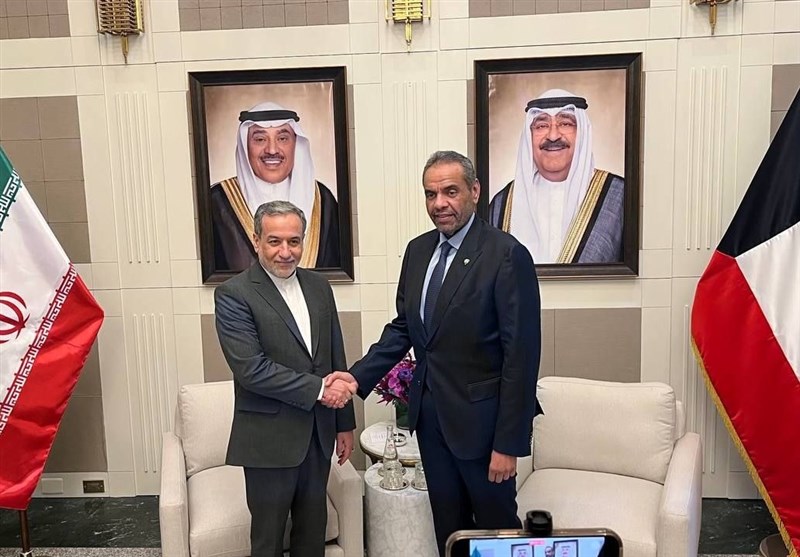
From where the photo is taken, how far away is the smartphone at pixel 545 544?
3.79 feet

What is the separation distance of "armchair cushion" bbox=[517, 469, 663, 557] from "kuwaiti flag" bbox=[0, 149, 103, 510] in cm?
199

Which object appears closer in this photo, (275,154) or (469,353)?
(469,353)

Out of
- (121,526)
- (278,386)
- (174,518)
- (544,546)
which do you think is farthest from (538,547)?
(121,526)

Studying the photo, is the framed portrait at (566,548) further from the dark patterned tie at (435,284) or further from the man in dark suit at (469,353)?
the dark patterned tie at (435,284)

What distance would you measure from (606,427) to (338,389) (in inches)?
47.1

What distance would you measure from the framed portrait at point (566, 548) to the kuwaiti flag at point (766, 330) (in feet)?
6.28

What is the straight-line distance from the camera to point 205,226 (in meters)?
3.31

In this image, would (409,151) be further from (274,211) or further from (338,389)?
(338,389)

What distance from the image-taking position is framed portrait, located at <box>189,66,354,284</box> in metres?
3.21

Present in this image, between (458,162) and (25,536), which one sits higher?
(458,162)

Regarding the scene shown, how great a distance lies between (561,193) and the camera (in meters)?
3.18

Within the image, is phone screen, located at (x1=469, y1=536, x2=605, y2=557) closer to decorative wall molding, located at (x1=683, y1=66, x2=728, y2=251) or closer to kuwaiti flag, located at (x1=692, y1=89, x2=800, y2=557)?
kuwaiti flag, located at (x1=692, y1=89, x2=800, y2=557)

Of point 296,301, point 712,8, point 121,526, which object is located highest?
point 712,8

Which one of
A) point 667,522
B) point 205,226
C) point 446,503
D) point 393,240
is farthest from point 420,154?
point 667,522
